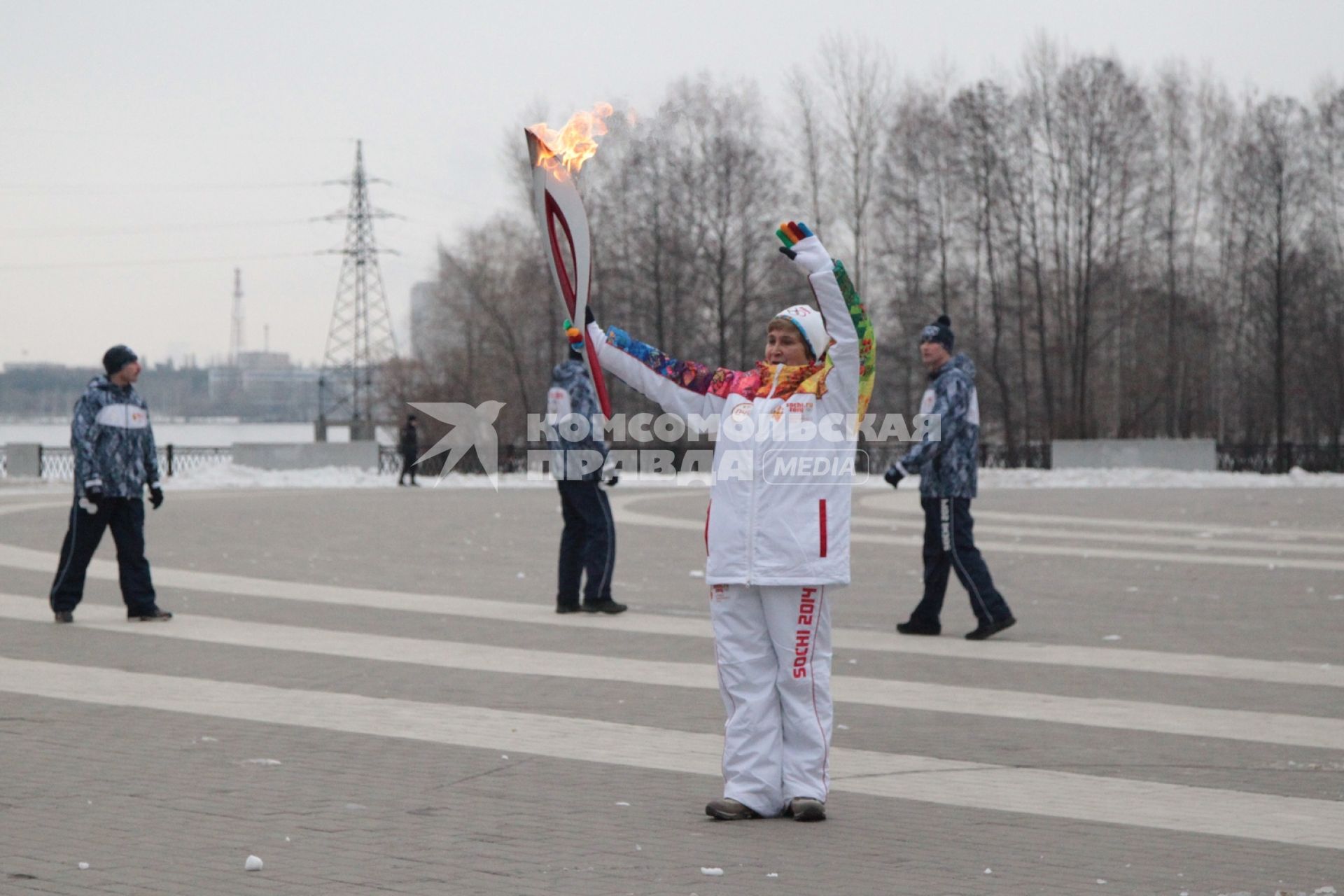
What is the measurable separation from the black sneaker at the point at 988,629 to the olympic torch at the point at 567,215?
486 centimetres

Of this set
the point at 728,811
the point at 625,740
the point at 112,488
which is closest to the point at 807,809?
the point at 728,811

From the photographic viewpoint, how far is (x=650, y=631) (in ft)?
37.2

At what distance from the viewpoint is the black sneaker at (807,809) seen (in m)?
5.91

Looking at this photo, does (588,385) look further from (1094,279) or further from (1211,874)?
(1094,279)

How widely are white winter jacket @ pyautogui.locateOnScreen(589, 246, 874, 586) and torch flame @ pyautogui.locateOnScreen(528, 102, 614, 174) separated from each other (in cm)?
117

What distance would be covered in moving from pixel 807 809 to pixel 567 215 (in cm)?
258

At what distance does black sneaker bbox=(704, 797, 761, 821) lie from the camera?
5.91 metres

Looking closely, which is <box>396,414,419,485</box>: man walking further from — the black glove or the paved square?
the black glove

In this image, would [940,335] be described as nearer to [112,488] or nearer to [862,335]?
[862,335]

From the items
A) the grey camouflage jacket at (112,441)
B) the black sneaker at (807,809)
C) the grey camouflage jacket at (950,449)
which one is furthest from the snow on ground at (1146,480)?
the black sneaker at (807,809)

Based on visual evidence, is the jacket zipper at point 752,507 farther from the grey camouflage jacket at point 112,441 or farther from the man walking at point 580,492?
the grey camouflage jacket at point 112,441

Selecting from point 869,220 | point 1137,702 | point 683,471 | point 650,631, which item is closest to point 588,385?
point 650,631

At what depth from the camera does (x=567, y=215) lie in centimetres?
662

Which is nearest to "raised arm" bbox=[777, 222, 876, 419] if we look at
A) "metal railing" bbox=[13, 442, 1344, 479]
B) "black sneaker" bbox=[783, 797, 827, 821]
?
"black sneaker" bbox=[783, 797, 827, 821]
